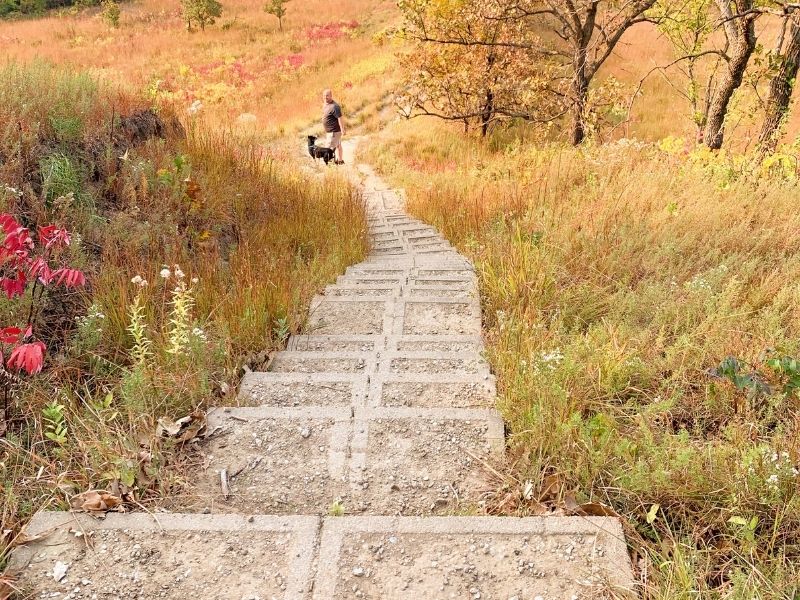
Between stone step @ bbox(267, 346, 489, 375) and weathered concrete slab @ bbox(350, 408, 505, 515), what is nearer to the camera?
weathered concrete slab @ bbox(350, 408, 505, 515)

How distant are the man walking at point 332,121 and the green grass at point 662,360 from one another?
647 cm

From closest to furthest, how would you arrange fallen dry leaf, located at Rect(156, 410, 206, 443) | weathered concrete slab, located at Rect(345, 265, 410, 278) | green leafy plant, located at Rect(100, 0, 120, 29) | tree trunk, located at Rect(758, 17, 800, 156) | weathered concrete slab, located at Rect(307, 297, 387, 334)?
fallen dry leaf, located at Rect(156, 410, 206, 443) < weathered concrete slab, located at Rect(307, 297, 387, 334) < weathered concrete slab, located at Rect(345, 265, 410, 278) < tree trunk, located at Rect(758, 17, 800, 156) < green leafy plant, located at Rect(100, 0, 120, 29)

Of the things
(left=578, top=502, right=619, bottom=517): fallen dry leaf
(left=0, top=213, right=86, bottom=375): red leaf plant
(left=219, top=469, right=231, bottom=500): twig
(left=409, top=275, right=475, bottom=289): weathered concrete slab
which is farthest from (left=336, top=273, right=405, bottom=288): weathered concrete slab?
(left=578, top=502, right=619, bottom=517): fallen dry leaf

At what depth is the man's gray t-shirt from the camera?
11844 millimetres

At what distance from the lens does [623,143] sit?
7406 mm

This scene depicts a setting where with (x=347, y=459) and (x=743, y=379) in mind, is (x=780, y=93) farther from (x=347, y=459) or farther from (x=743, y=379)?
(x=347, y=459)

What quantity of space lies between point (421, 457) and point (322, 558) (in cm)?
74

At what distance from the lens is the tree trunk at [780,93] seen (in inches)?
266

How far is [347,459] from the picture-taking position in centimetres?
254

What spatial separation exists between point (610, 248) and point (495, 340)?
1713 millimetres

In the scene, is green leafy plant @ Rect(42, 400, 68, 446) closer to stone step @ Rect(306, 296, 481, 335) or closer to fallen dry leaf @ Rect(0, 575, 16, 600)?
fallen dry leaf @ Rect(0, 575, 16, 600)

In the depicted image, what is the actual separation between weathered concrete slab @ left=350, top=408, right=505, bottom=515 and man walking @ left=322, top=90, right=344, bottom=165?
10188 millimetres

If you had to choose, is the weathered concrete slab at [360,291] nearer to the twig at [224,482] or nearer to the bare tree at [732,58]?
the twig at [224,482]

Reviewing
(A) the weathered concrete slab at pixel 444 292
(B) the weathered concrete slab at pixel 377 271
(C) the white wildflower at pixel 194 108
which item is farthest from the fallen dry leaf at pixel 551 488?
(C) the white wildflower at pixel 194 108
